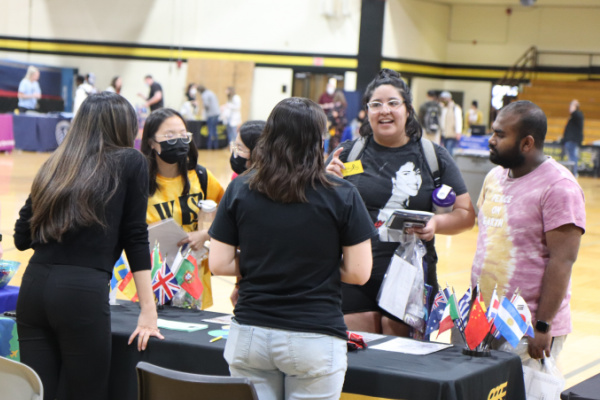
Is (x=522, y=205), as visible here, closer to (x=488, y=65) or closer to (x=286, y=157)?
(x=286, y=157)

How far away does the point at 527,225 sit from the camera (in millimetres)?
3189

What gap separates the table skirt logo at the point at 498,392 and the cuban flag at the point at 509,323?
0.16 meters

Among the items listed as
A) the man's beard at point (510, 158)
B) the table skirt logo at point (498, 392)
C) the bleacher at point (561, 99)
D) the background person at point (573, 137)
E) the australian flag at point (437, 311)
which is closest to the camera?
the table skirt logo at point (498, 392)

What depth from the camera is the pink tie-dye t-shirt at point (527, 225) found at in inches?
122

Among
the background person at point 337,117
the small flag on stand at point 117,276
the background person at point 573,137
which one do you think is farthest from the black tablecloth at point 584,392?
the background person at point 573,137

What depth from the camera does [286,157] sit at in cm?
241

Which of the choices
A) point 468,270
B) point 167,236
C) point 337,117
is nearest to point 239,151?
point 167,236

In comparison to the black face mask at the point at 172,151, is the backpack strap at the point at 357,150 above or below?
above

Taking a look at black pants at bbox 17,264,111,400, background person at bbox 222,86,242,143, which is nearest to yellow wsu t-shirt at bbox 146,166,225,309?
black pants at bbox 17,264,111,400

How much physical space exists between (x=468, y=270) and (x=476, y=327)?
208 inches

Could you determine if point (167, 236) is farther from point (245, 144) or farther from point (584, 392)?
point (584, 392)

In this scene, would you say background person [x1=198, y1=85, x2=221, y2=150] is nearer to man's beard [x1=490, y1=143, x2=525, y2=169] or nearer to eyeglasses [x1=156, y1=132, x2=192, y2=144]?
eyeglasses [x1=156, y1=132, x2=192, y2=144]

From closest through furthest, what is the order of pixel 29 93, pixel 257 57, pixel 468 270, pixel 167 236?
pixel 167 236, pixel 468 270, pixel 29 93, pixel 257 57

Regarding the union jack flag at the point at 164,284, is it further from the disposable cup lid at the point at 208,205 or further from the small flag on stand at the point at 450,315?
the small flag on stand at the point at 450,315
